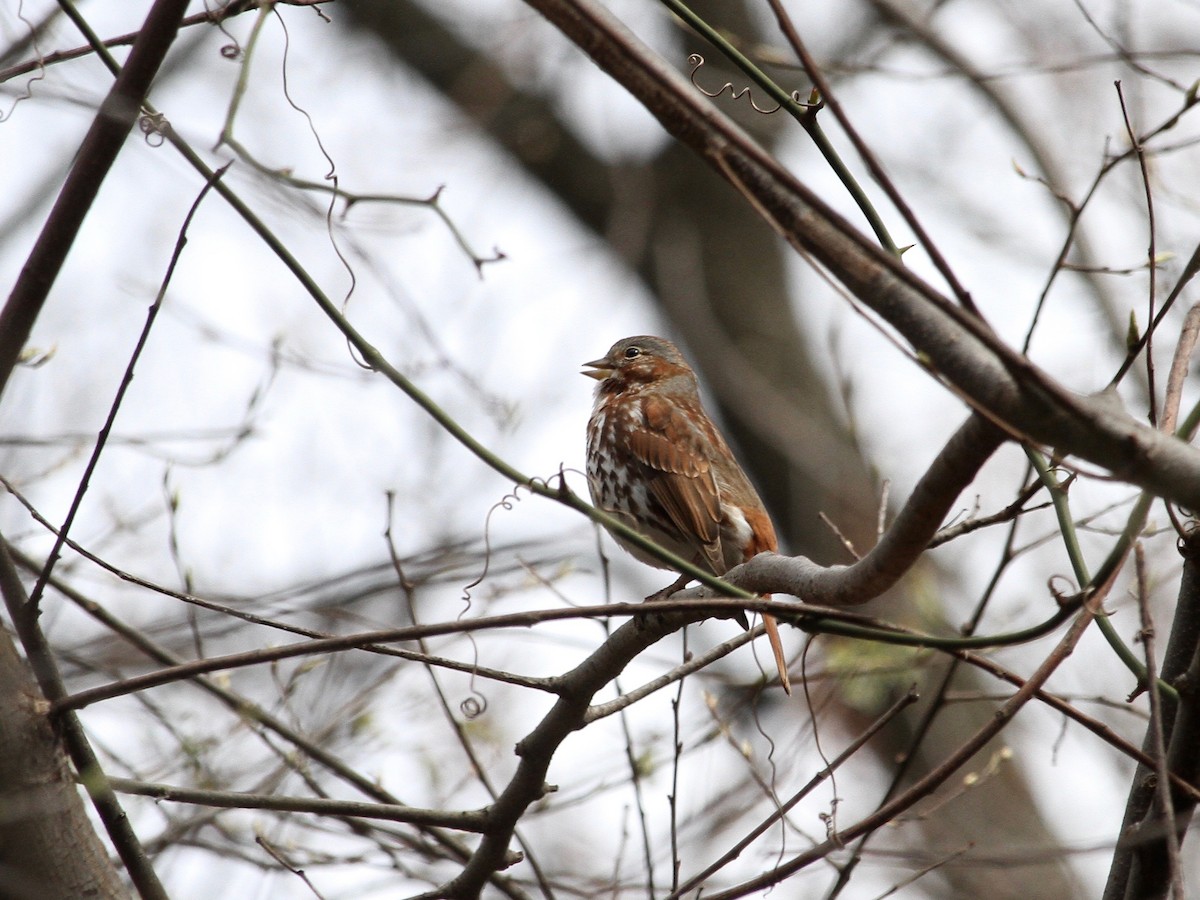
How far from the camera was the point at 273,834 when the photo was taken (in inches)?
199

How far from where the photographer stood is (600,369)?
6.50m

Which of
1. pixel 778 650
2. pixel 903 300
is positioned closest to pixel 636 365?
pixel 778 650

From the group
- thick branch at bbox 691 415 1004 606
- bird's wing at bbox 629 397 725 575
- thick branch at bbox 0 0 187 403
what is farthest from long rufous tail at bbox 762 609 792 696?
thick branch at bbox 0 0 187 403

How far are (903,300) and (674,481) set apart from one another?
3.34 metres

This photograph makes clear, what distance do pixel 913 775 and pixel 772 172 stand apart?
8.96 m

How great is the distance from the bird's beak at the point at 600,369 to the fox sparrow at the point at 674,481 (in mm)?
309

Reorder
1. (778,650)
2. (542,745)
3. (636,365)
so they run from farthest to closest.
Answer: (636,365), (778,650), (542,745)

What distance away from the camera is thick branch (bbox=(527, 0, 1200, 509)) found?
1825 millimetres

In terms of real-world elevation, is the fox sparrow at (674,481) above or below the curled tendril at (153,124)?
above

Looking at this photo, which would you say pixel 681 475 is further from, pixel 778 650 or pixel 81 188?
pixel 81 188

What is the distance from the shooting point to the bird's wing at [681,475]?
16.8ft

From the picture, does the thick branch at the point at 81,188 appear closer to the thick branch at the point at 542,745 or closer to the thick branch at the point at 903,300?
the thick branch at the point at 903,300

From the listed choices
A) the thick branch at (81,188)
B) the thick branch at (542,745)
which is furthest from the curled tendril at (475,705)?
the thick branch at (81,188)

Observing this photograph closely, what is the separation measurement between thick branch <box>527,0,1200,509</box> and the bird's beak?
14.5ft
